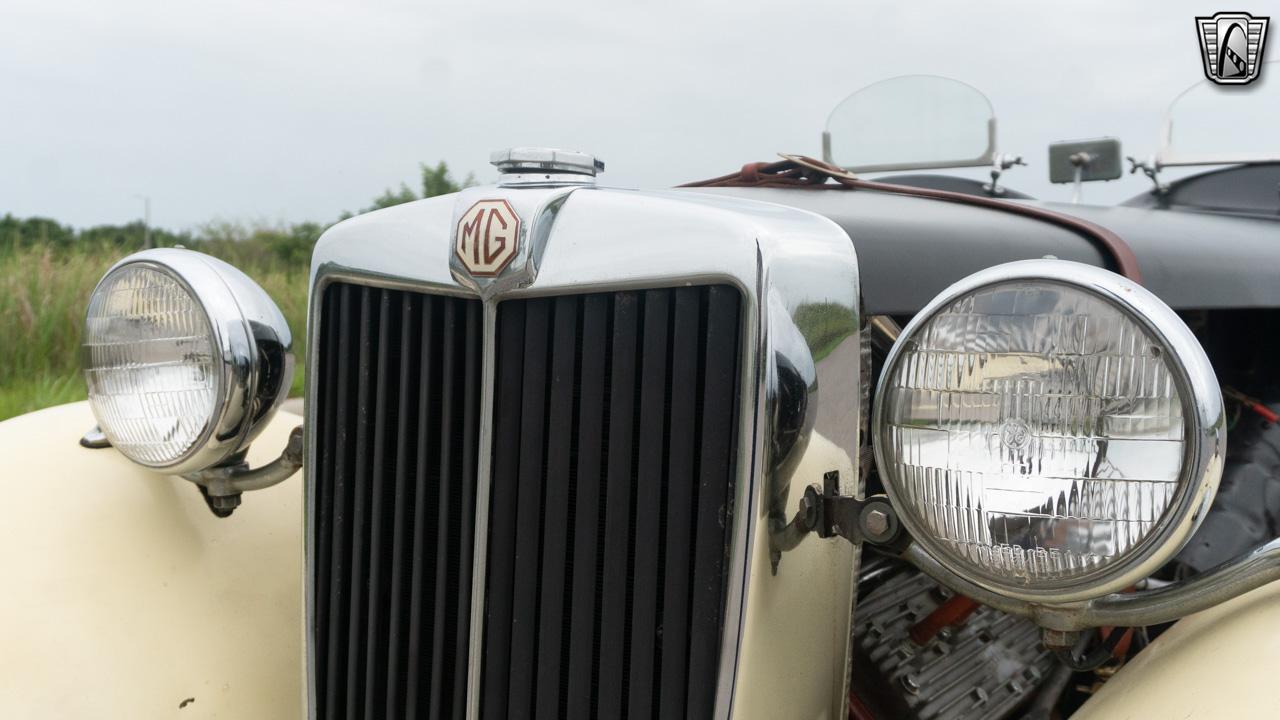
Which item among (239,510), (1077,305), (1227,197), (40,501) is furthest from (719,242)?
(1227,197)

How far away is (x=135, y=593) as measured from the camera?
1.65 meters

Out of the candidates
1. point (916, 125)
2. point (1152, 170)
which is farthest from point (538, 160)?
point (1152, 170)

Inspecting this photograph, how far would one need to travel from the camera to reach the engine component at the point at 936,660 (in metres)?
1.66

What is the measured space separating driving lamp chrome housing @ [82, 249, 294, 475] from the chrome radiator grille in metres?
0.14

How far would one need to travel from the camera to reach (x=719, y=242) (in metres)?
1.26

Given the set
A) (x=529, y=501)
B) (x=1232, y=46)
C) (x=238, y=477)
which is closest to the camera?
(x=529, y=501)

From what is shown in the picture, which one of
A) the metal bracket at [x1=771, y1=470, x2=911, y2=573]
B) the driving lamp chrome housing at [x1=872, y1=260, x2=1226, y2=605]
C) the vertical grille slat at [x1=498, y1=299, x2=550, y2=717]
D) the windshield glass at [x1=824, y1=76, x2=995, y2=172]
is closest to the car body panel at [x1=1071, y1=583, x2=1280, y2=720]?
the driving lamp chrome housing at [x1=872, y1=260, x2=1226, y2=605]

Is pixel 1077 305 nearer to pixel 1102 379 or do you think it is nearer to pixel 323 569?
pixel 1102 379

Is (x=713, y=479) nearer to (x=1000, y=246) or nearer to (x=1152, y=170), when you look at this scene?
(x=1000, y=246)

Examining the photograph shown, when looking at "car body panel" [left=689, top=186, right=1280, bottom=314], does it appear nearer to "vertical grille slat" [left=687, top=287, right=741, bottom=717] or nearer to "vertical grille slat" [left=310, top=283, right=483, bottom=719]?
"vertical grille slat" [left=687, top=287, right=741, bottom=717]

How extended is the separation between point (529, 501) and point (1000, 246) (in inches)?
35.3

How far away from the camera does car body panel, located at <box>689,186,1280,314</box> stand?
157cm

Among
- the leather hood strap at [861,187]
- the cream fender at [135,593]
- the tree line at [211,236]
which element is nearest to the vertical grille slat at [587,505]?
the cream fender at [135,593]

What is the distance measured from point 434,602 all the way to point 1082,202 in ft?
6.95
